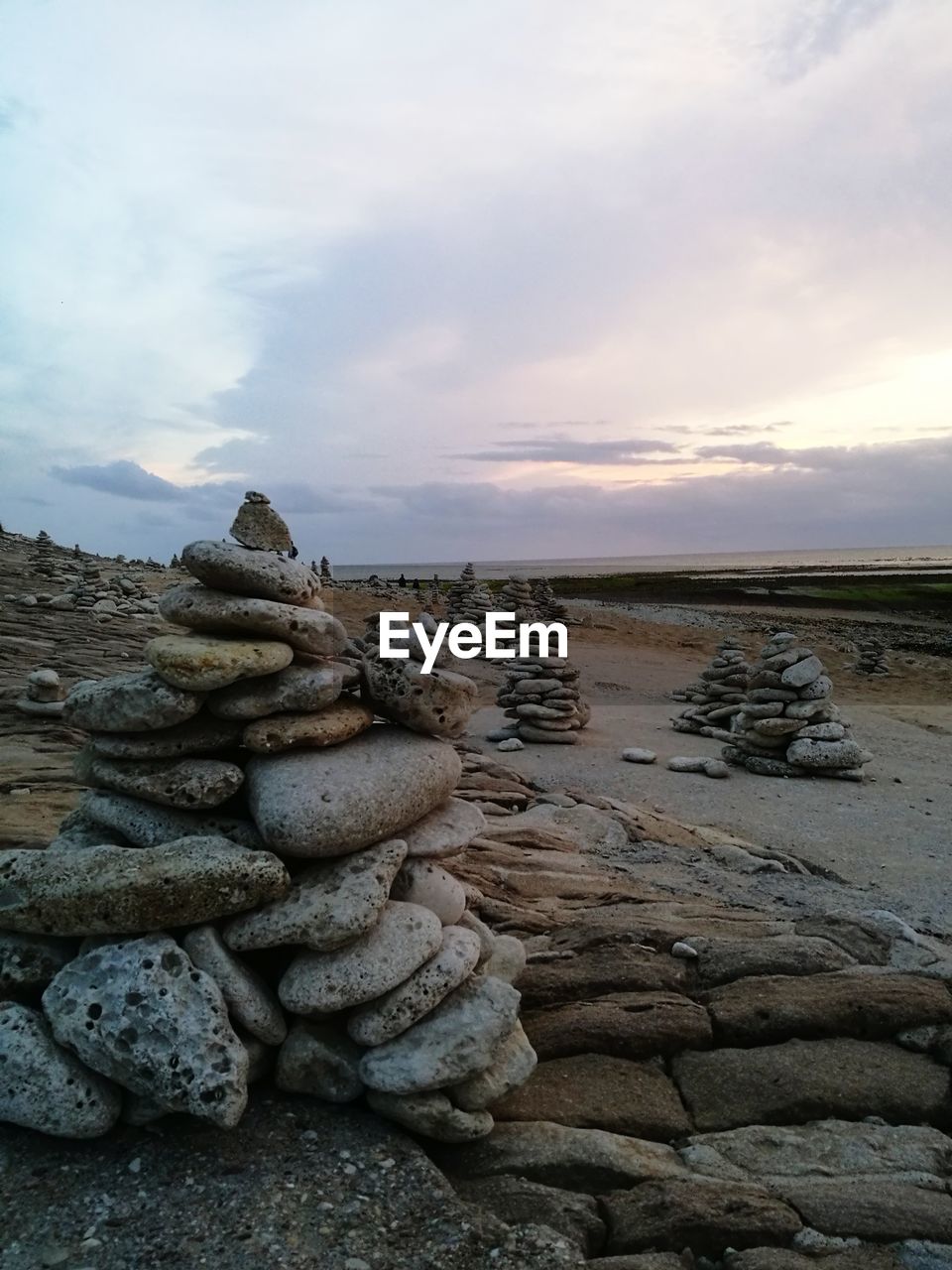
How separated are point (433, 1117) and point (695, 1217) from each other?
140 centimetres

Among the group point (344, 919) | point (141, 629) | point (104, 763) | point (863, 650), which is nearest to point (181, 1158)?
point (344, 919)

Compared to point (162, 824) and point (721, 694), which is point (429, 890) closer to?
point (162, 824)

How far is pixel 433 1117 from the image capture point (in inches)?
174

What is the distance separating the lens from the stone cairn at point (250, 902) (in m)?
4.15

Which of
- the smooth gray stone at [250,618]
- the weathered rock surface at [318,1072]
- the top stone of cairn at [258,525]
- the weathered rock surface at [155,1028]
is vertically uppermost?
the top stone of cairn at [258,525]

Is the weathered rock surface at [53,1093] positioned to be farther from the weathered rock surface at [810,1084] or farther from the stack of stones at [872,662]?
the stack of stones at [872,662]

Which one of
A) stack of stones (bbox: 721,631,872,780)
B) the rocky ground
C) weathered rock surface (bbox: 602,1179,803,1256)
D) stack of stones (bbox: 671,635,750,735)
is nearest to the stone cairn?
the rocky ground

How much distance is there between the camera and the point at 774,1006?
5.84 meters

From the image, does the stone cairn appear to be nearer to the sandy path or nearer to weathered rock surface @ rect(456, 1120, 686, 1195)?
weathered rock surface @ rect(456, 1120, 686, 1195)

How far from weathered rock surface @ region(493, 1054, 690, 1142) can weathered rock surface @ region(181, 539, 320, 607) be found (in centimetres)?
358

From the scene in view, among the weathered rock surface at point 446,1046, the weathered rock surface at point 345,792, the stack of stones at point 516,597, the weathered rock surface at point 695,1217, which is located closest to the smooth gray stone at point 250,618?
the weathered rock surface at point 345,792

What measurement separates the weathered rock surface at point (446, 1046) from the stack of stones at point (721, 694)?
1400 centimetres

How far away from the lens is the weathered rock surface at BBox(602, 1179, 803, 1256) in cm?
392

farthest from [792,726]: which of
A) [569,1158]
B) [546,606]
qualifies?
[546,606]
